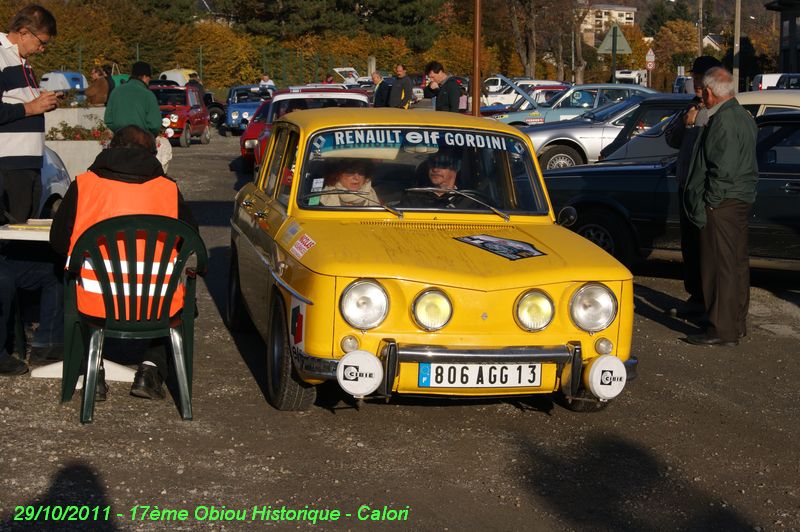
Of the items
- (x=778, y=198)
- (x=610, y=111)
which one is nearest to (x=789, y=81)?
(x=610, y=111)

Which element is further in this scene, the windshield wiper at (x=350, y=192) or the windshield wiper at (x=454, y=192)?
the windshield wiper at (x=454, y=192)

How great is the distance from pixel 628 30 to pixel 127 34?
69.4 metres

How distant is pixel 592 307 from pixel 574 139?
12541 mm

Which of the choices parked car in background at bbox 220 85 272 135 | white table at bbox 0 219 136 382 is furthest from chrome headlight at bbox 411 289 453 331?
parked car in background at bbox 220 85 272 135

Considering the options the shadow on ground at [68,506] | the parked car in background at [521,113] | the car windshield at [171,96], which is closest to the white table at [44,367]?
the shadow on ground at [68,506]

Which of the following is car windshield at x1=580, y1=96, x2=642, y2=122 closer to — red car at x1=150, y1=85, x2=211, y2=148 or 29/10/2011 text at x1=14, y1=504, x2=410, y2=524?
red car at x1=150, y1=85, x2=211, y2=148

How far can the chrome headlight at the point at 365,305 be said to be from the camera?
5617 mm

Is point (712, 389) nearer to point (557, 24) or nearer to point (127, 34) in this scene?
point (127, 34)

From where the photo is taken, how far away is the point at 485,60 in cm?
6700

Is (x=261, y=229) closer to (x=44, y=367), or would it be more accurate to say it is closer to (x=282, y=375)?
(x=282, y=375)

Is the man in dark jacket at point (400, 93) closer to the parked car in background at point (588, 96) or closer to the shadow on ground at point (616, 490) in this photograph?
the parked car in background at point (588, 96)

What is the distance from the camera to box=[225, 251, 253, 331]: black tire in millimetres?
8203

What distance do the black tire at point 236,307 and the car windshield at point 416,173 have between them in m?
1.60

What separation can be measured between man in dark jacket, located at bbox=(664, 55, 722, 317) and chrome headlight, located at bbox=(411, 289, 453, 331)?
139 inches
